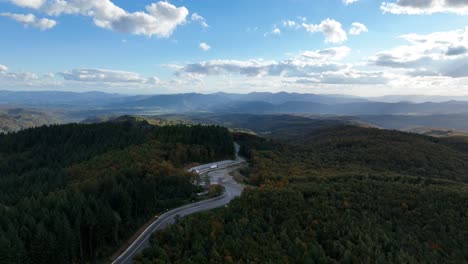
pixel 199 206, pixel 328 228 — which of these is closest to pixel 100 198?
pixel 199 206

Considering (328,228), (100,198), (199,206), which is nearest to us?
(328,228)

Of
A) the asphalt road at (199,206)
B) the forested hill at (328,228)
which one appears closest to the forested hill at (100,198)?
the asphalt road at (199,206)

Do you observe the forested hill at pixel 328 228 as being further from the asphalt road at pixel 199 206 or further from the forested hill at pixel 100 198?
the forested hill at pixel 100 198

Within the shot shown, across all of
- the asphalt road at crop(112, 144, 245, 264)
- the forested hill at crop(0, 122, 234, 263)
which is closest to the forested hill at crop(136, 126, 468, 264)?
the asphalt road at crop(112, 144, 245, 264)

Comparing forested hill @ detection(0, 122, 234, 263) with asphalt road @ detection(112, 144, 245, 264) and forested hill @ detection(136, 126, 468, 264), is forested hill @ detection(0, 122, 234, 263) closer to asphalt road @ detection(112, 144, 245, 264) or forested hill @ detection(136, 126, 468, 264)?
asphalt road @ detection(112, 144, 245, 264)

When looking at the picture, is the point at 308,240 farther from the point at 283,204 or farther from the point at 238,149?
the point at 238,149

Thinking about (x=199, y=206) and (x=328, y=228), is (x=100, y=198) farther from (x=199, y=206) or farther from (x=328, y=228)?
(x=328, y=228)
